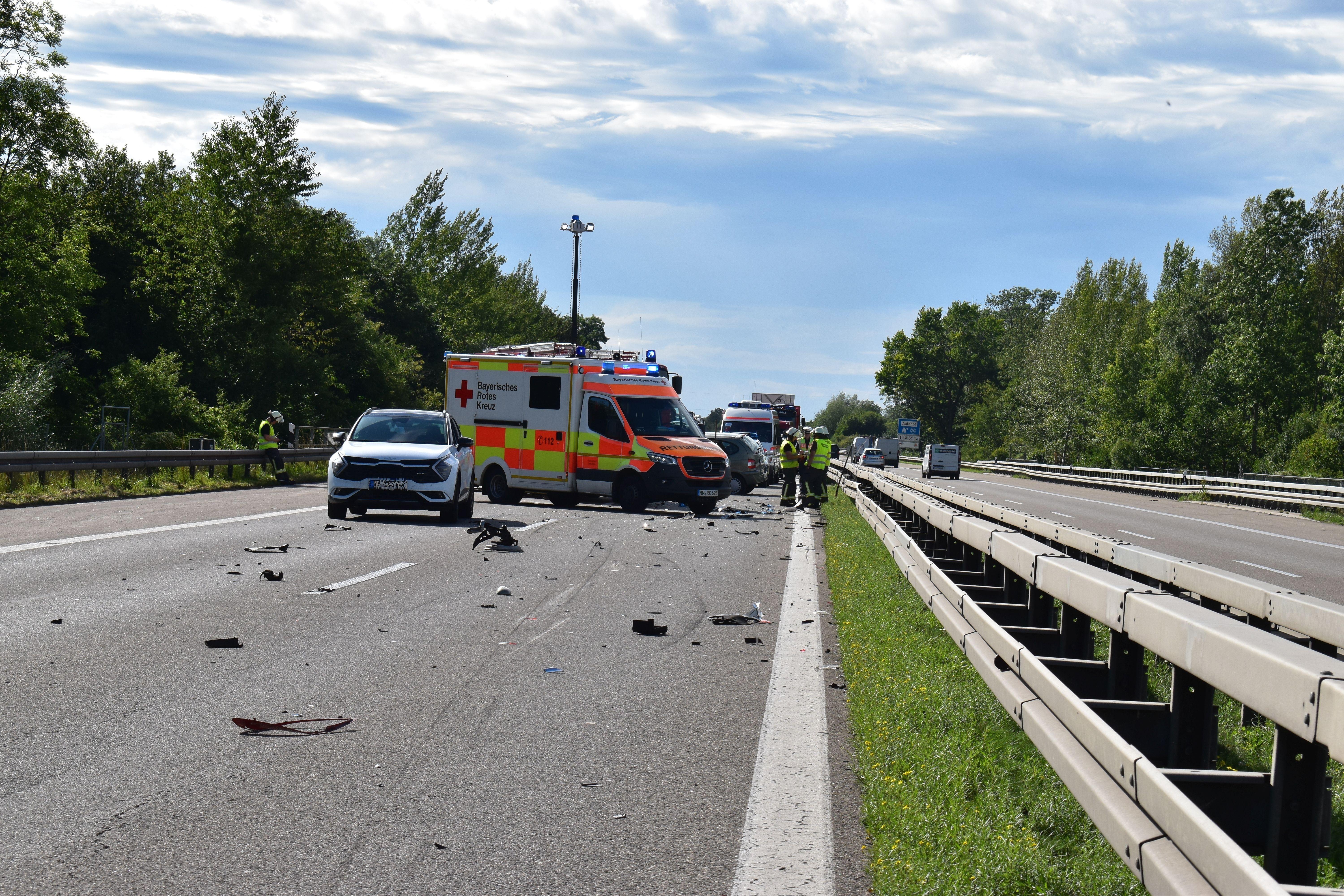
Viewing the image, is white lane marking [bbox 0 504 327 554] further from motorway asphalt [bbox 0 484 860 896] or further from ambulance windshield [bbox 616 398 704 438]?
ambulance windshield [bbox 616 398 704 438]

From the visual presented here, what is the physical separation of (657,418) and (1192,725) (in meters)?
19.5

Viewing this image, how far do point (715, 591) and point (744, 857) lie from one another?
7271 mm

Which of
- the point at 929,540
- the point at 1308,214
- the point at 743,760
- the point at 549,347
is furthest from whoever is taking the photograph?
the point at 1308,214

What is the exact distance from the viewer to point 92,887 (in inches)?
138

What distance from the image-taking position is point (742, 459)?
3178 centimetres

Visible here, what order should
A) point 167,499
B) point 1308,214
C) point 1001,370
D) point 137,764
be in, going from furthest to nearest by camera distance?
point 1001,370, point 1308,214, point 167,499, point 137,764

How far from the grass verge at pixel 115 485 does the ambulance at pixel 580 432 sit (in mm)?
5991

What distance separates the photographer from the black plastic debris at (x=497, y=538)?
1449 cm

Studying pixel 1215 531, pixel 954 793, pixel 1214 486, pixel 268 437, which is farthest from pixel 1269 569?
pixel 1214 486

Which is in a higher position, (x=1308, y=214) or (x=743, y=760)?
(x=1308, y=214)

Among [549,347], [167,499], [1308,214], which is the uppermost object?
[1308,214]

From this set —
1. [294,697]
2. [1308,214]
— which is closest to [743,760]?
[294,697]

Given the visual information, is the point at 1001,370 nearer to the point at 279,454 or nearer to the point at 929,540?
Result: the point at 279,454

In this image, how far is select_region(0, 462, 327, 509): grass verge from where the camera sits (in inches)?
779
